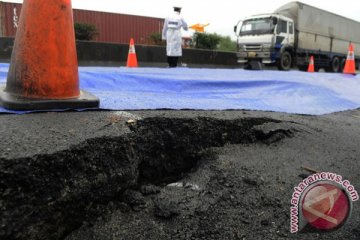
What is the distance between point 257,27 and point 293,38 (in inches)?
79.1

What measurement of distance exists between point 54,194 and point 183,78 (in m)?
3.03

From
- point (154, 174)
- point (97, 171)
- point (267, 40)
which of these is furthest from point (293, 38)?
point (97, 171)

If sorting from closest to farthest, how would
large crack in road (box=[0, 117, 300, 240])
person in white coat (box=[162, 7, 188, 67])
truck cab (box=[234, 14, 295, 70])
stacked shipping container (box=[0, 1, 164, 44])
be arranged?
large crack in road (box=[0, 117, 300, 240]) → person in white coat (box=[162, 7, 188, 67]) → truck cab (box=[234, 14, 295, 70]) → stacked shipping container (box=[0, 1, 164, 44])

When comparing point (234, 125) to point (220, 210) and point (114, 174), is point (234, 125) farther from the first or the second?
point (114, 174)

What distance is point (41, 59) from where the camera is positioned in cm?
227

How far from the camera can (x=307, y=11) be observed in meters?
16.7

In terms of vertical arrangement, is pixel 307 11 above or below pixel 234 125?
above

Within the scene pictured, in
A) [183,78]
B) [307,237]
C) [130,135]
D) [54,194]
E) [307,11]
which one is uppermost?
[307,11]

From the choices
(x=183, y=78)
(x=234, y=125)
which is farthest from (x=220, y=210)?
(x=183, y=78)

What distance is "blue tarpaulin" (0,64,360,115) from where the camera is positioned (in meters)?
3.16

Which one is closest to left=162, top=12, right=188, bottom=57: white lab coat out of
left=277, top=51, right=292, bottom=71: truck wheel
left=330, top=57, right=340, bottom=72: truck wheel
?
left=277, top=51, right=292, bottom=71: truck wheel

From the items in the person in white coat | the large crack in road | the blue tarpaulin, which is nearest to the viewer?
the large crack in road

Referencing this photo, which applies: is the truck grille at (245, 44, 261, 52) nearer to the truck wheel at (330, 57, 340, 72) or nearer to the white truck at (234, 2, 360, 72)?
the white truck at (234, 2, 360, 72)

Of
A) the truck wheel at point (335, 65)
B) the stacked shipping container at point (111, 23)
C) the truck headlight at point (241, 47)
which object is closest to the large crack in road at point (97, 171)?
the truck headlight at point (241, 47)
